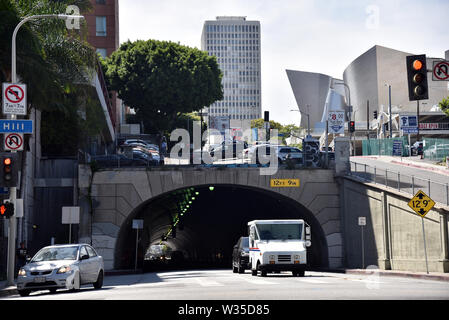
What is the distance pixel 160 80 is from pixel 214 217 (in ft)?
79.3

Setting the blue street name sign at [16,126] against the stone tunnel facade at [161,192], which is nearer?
the blue street name sign at [16,126]

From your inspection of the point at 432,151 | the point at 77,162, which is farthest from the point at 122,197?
the point at 432,151

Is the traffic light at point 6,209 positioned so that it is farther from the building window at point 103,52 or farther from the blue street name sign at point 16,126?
the building window at point 103,52

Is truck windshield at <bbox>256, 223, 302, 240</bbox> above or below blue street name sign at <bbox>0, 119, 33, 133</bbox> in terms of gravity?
below

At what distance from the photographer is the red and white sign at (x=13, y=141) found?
25.0 m

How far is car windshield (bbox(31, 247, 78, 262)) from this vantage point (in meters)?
20.8

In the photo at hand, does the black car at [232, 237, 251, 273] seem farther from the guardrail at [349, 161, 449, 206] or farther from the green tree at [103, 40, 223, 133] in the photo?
the green tree at [103, 40, 223, 133]

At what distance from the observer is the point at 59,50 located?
33094mm

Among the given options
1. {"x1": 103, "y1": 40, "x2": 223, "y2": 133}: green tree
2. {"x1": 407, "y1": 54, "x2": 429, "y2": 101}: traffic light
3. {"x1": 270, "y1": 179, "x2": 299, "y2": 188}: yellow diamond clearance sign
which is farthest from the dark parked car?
{"x1": 103, "y1": 40, "x2": 223, "y2": 133}: green tree

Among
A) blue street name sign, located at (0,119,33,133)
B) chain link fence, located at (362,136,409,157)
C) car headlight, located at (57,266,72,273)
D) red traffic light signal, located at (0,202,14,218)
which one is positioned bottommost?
car headlight, located at (57,266,72,273)

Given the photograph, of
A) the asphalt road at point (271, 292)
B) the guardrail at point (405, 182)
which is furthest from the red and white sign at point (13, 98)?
the guardrail at point (405, 182)

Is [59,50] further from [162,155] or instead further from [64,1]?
[162,155]

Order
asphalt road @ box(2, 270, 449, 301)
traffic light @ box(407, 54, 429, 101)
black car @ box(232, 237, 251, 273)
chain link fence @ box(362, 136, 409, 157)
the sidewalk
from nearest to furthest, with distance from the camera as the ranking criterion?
asphalt road @ box(2, 270, 449, 301) → traffic light @ box(407, 54, 429, 101) → black car @ box(232, 237, 251, 273) → the sidewalk → chain link fence @ box(362, 136, 409, 157)
